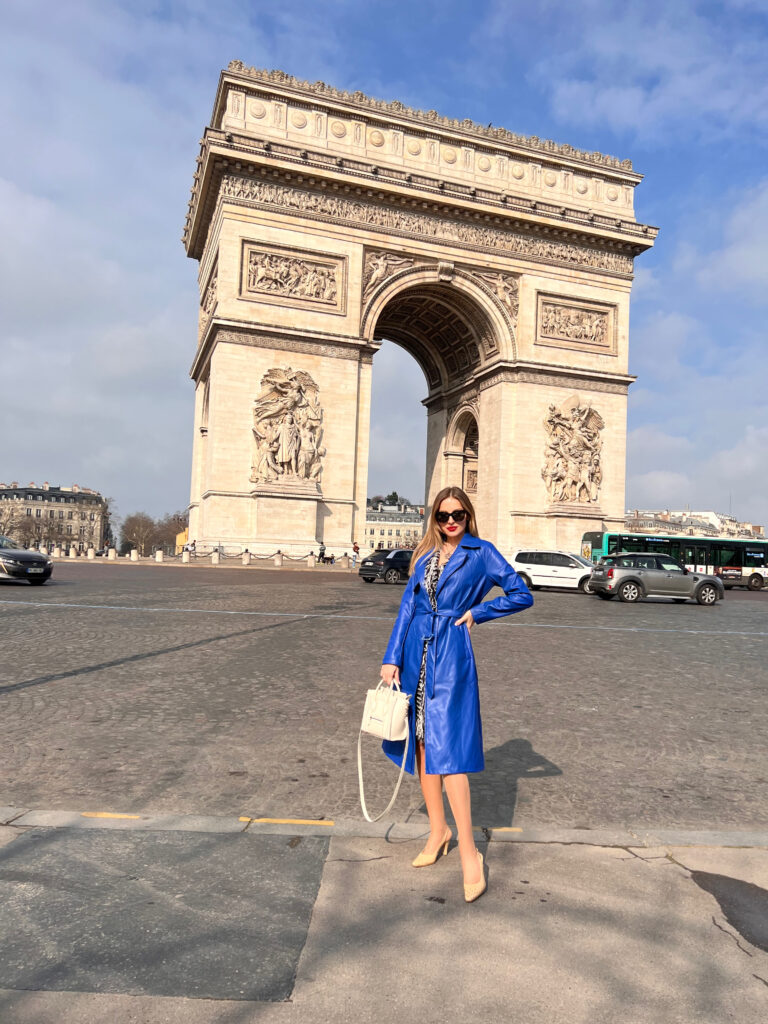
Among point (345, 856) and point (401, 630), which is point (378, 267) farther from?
point (345, 856)

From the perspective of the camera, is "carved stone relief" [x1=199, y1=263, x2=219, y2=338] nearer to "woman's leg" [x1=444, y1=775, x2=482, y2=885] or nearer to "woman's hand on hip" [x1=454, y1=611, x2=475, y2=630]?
"woman's hand on hip" [x1=454, y1=611, x2=475, y2=630]

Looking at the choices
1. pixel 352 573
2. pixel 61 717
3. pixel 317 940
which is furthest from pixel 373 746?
pixel 352 573

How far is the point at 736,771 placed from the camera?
173 inches

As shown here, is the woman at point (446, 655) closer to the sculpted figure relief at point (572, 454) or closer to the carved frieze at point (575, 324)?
the sculpted figure relief at point (572, 454)

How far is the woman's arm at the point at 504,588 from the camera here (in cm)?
309

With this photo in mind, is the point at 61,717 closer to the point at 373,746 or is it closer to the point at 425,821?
the point at 373,746

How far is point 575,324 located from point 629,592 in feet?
53.6

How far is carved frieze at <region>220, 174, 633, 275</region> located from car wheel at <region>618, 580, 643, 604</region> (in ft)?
55.8

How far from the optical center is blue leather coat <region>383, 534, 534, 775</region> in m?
2.92

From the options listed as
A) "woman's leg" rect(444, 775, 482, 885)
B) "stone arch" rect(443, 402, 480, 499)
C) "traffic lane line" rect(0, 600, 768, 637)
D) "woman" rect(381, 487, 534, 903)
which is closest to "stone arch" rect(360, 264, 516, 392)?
"stone arch" rect(443, 402, 480, 499)

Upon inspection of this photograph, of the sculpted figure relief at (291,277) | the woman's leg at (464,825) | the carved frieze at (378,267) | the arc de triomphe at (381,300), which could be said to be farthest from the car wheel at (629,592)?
the woman's leg at (464,825)

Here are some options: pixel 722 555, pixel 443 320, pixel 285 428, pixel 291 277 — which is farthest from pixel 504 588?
pixel 722 555

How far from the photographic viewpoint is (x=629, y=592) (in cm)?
1964

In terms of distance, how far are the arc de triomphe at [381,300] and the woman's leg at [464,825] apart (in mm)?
24710
